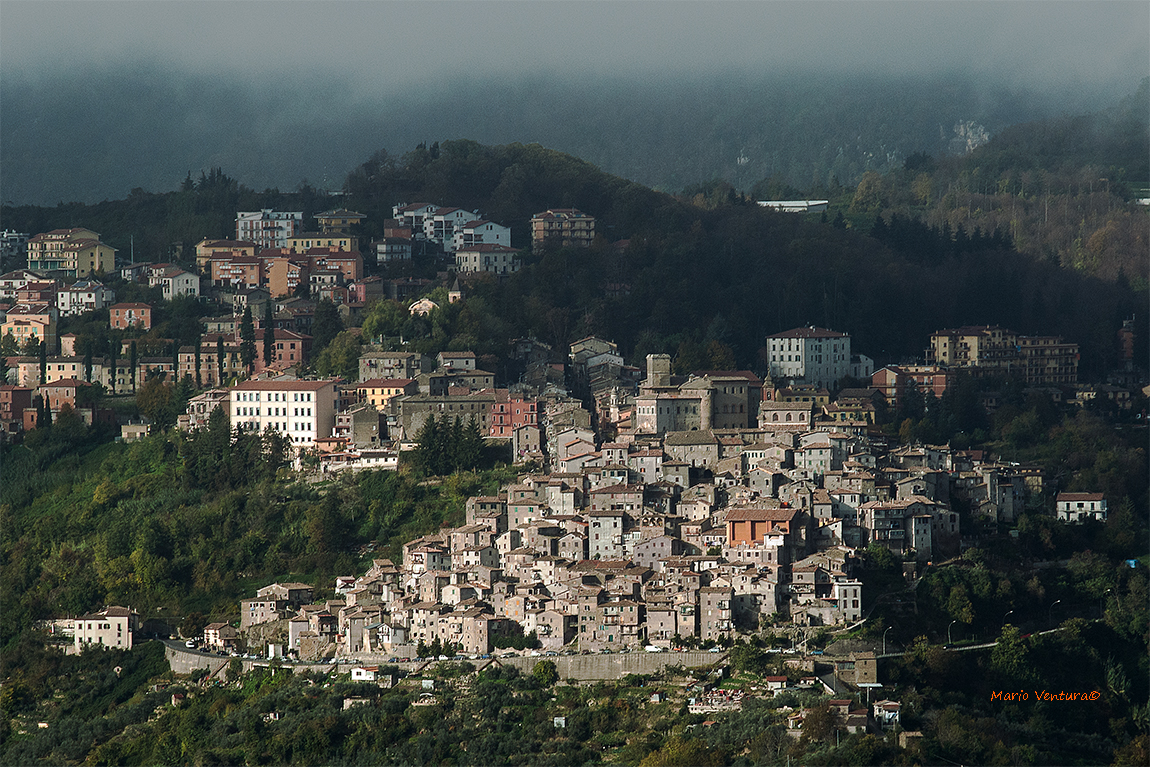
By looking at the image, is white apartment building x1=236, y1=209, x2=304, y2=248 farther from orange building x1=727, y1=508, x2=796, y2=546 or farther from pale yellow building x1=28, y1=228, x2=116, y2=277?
orange building x1=727, y1=508, x2=796, y2=546

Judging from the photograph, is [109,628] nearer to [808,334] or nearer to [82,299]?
[82,299]

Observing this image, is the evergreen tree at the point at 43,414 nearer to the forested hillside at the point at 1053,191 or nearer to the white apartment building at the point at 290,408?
the white apartment building at the point at 290,408

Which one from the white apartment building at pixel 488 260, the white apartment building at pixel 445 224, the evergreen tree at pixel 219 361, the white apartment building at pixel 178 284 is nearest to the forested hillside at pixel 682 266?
the white apartment building at pixel 488 260

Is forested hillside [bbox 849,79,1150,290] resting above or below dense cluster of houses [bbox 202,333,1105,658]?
above

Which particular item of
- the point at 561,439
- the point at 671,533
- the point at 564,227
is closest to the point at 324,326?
the point at 564,227

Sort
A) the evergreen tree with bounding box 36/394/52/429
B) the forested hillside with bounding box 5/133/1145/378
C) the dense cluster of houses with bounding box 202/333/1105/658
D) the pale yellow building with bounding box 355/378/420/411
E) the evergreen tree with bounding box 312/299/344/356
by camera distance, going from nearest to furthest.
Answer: the dense cluster of houses with bounding box 202/333/1105/658 < the pale yellow building with bounding box 355/378/420/411 < the evergreen tree with bounding box 36/394/52/429 < the evergreen tree with bounding box 312/299/344/356 < the forested hillside with bounding box 5/133/1145/378

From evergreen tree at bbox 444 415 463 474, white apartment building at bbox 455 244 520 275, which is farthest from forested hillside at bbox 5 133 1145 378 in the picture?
evergreen tree at bbox 444 415 463 474

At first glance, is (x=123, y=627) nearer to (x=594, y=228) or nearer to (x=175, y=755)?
(x=175, y=755)

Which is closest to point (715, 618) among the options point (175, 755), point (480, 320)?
point (175, 755)
